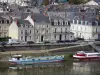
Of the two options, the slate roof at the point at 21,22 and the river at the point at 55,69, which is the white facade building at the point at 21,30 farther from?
the river at the point at 55,69

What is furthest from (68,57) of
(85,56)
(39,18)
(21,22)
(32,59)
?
(39,18)

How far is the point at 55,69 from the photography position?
4525 cm

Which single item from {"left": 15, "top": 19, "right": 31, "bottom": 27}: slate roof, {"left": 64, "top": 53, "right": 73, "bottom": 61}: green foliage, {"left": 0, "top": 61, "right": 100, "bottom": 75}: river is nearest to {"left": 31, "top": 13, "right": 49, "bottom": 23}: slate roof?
{"left": 15, "top": 19, "right": 31, "bottom": 27}: slate roof

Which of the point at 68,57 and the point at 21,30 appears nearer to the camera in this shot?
the point at 68,57

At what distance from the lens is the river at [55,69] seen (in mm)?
43312

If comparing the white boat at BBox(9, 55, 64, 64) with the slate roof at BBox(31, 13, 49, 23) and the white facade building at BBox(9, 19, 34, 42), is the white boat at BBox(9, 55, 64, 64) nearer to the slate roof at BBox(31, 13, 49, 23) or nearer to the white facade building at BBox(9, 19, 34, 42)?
the white facade building at BBox(9, 19, 34, 42)

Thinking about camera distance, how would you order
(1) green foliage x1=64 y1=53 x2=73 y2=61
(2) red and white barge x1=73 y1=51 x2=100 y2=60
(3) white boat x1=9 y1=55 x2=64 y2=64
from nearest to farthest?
1. (3) white boat x1=9 y1=55 x2=64 y2=64
2. (1) green foliage x1=64 y1=53 x2=73 y2=61
3. (2) red and white barge x1=73 y1=51 x2=100 y2=60

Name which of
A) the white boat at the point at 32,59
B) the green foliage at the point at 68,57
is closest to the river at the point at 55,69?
the white boat at the point at 32,59

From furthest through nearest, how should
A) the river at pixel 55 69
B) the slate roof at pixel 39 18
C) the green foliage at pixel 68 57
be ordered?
the slate roof at pixel 39 18 < the green foliage at pixel 68 57 < the river at pixel 55 69

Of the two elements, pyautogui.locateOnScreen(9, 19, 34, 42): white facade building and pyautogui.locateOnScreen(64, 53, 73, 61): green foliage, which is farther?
pyautogui.locateOnScreen(9, 19, 34, 42): white facade building

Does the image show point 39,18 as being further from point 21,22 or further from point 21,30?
point 21,30

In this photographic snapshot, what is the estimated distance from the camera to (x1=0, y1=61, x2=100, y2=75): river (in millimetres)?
43312

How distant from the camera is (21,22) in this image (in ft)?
186

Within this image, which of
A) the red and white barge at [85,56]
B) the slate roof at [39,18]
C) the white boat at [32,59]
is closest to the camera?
the white boat at [32,59]
